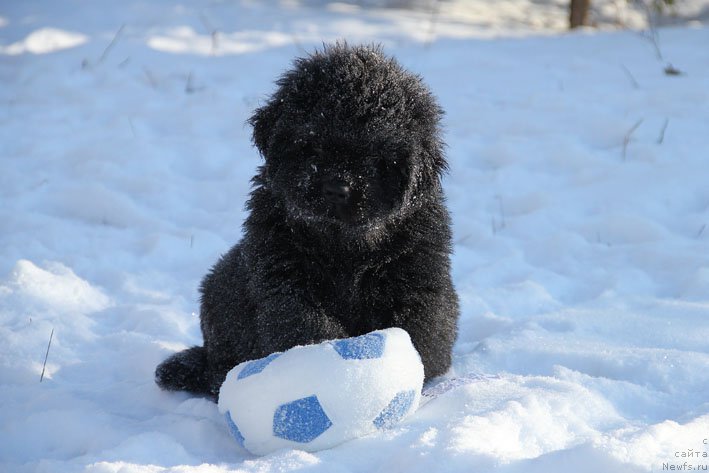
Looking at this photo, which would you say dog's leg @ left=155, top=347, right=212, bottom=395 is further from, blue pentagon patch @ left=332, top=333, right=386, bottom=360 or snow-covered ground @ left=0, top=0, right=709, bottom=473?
blue pentagon patch @ left=332, top=333, right=386, bottom=360

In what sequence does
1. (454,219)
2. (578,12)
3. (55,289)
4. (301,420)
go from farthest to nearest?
(578,12) < (454,219) < (55,289) < (301,420)

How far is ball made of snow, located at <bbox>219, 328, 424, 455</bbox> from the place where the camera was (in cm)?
250

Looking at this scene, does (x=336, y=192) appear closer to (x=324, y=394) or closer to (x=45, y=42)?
(x=324, y=394)

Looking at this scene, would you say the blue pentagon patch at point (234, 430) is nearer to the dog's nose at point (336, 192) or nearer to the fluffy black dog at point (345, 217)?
the fluffy black dog at point (345, 217)

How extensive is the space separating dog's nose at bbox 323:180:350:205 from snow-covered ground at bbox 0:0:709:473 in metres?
0.71

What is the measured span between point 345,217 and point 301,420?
2.04ft

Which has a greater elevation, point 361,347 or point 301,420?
point 361,347

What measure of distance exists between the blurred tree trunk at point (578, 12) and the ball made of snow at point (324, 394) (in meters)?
7.06

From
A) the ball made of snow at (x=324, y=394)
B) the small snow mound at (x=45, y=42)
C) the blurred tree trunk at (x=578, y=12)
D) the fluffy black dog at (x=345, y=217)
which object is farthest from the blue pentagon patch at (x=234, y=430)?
the blurred tree trunk at (x=578, y=12)

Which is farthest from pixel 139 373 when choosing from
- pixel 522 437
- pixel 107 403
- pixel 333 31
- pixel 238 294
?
pixel 333 31

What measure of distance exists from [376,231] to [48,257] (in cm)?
→ 228

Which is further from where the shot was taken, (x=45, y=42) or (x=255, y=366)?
(x=45, y=42)

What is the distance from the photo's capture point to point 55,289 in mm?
3965

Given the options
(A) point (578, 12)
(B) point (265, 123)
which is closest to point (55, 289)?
(B) point (265, 123)
